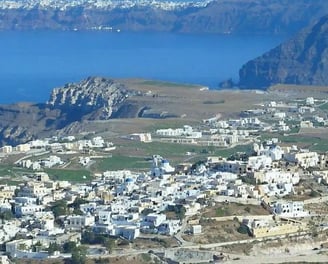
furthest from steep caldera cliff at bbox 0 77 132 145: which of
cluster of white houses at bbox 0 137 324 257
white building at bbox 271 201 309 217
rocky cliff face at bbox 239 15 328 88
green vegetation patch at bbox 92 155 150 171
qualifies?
white building at bbox 271 201 309 217

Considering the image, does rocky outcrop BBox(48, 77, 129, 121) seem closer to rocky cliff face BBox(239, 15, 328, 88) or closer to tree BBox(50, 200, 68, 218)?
rocky cliff face BBox(239, 15, 328, 88)

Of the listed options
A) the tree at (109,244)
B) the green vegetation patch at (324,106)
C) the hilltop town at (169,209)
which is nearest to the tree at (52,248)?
the hilltop town at (169,209)

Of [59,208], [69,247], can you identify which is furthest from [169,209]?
[69,247]

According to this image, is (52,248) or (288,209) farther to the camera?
(288,209)

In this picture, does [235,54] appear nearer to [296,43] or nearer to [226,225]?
[296,43]

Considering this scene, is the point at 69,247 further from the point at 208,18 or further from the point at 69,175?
the point at 208,18

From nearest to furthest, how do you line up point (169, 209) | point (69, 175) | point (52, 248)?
point (52, 248), point (169, 209), point (69, 175)
